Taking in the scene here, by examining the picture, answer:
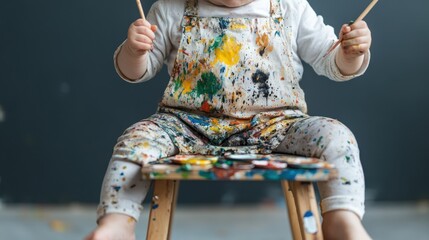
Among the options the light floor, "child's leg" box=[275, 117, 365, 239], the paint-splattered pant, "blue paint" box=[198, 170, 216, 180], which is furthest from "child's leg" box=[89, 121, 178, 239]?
the light floor

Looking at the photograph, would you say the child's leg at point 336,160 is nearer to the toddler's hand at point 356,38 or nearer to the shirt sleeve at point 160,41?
the toddler's hand at point 356,38

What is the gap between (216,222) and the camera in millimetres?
1777

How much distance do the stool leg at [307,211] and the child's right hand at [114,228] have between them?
0.78ft

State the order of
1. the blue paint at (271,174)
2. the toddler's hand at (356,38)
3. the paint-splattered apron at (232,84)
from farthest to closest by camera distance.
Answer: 1. the paint-splattered apron at (232,84)
2. the toddler's hand at (356,38)
3. the blue paint at (271,174)

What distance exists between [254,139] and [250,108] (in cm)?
8

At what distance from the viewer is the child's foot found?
0.97 m

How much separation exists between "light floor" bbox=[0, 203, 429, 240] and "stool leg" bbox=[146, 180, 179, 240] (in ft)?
1.99

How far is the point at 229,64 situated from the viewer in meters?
1.29

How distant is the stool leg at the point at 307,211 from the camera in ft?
3.26

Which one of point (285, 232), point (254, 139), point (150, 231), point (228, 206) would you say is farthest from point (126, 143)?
point (228, 206)

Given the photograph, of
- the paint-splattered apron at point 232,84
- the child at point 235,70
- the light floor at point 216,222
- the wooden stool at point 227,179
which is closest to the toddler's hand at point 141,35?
the child at point 235,70

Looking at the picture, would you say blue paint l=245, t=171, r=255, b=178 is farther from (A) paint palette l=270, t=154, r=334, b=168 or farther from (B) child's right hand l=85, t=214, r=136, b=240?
(B) child's right hand l=85, t=214, r=136, b=240

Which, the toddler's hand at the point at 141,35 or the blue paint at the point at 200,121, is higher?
the toddler's hand at the point at 141,35

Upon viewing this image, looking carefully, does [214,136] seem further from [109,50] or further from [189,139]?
[109,50]
